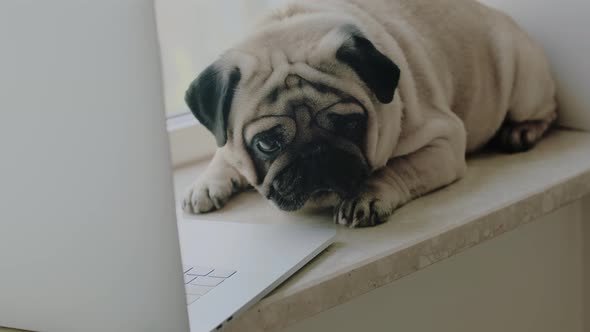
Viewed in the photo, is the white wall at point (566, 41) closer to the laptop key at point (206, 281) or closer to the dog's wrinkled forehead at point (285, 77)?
the dog's wrinkled forehead at point (285, 77)

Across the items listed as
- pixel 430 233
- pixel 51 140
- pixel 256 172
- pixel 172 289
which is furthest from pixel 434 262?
pixel 51 140

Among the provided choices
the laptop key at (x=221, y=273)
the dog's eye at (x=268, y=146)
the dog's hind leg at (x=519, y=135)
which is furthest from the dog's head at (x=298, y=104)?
the dog's hind leg at (x=519, y=135)

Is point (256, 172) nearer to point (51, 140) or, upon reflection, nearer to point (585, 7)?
point (51, 140)

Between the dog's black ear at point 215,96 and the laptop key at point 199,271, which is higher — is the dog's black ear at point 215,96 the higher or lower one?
the higher one

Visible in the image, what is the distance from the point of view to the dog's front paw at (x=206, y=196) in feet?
2.88

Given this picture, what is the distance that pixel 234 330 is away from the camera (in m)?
0.62

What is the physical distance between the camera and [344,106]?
0.75m

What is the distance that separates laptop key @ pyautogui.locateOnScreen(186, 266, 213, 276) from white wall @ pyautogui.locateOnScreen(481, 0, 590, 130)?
634 mm

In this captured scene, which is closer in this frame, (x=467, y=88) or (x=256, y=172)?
(x=256, y=172)

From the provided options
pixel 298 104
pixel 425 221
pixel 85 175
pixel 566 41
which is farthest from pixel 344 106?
pixel 566 41

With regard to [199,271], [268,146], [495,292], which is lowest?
[495,292]

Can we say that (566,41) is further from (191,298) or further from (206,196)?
(191,298)

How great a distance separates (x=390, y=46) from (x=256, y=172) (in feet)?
0.73

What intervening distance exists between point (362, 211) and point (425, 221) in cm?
7
